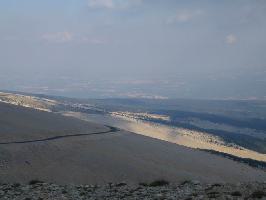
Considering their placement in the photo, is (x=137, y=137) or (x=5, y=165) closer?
(x=5, y=165)

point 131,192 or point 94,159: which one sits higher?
point 131,192

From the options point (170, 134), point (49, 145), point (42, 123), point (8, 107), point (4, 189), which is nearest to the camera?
point (4, 189)

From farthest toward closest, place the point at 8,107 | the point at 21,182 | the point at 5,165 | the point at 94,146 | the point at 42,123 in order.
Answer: the point at 8,107 → the point at 42,123 → the point at 94,146 → the point at 5,165 → the point at 21,182

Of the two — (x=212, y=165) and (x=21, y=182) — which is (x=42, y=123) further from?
(x=21, y=182)

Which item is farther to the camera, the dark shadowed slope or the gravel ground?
the dark shadowed slope

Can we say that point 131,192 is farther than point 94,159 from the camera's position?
No

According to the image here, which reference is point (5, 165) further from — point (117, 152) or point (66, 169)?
point (117, 152)

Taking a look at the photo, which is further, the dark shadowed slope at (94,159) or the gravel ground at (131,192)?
the dark shadowed slope at (94,159)

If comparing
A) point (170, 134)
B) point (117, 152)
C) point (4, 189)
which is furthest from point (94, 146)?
point (170, 134)
